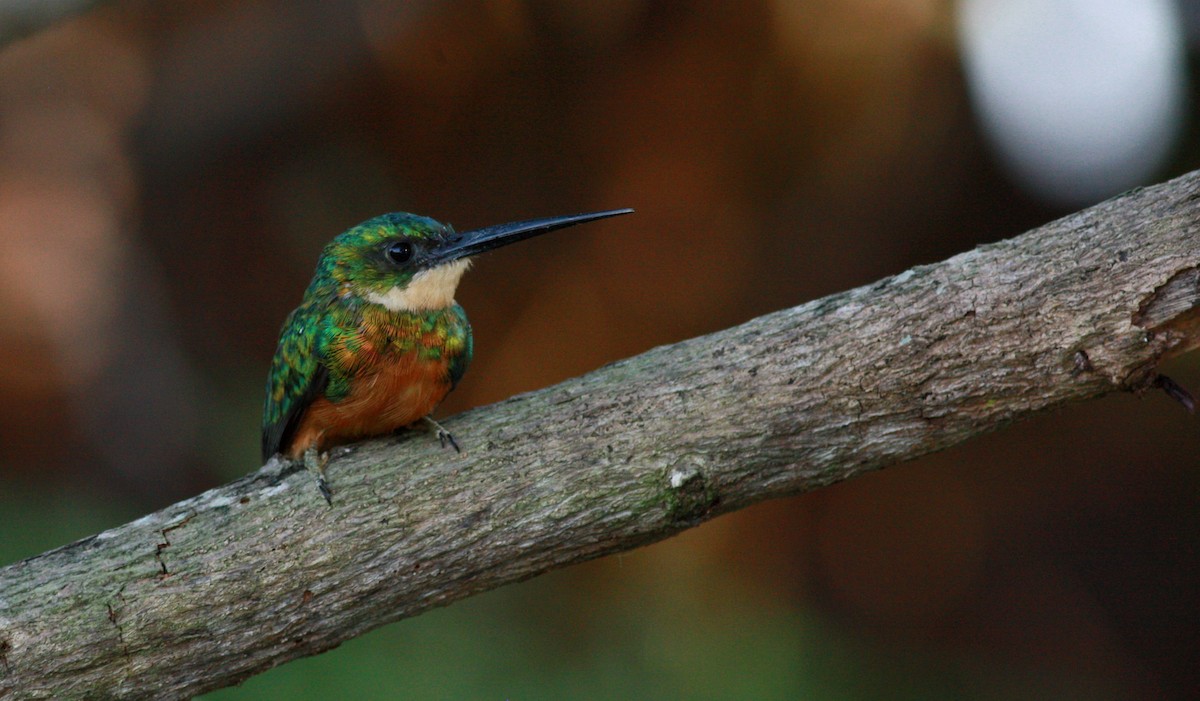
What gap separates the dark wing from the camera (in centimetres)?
213

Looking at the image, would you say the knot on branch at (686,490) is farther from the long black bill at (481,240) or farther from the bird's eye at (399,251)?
the bird's eye at (399,251)

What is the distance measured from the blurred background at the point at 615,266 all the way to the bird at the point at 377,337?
1944 millimetres

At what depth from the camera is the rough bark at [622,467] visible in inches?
67.8

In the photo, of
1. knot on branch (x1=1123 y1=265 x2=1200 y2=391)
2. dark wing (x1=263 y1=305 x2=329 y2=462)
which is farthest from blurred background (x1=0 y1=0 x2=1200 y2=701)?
knot on branch (x1=1123 y1=265 x2=1200 y2=391)

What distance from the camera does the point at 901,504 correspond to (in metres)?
4.53

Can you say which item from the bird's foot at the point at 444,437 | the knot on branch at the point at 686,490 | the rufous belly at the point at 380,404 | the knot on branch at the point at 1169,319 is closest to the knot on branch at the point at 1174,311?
the knot on branch at the point at 1169,319

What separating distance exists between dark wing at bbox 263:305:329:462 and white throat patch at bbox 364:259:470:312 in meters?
0.17

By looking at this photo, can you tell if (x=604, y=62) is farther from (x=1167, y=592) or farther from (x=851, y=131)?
(x=1167, y=592)

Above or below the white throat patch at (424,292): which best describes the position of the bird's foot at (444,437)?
below

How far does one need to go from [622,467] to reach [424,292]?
0.69m

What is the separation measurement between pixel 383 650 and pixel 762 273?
247 centimetres

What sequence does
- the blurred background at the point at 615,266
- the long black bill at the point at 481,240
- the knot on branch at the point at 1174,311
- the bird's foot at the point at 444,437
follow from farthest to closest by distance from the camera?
1. the blurred background at the point at 615,266
2. the long black bill at the point at 481,240
3. the bird's foot at the point at 444,437
4. the knot on branch at the point at 1174,311

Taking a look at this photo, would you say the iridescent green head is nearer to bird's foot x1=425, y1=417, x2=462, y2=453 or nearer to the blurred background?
bird's foot x1=425, y1=417, x2=462, y2=453

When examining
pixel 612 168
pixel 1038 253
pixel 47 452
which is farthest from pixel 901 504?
pixel 47 452
